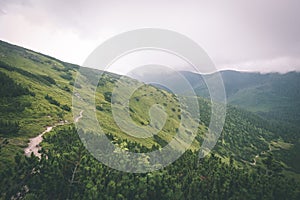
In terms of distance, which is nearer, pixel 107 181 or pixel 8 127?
pixel 107 181

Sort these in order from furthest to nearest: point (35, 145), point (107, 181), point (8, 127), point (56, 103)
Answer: point (56, 103) < point (8, 127) < point (35, 145) < point (107, 181)

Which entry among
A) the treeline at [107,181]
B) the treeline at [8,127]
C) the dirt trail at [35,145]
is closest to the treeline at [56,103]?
the dirt trail at [35,145]

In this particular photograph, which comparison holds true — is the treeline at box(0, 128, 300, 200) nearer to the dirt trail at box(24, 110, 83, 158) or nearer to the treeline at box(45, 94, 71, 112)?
the dirt trail at box(24, 110, 83, 158)

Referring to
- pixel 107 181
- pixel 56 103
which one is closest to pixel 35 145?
pixel 107 181

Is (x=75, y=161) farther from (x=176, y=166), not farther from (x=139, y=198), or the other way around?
(x=176, y=166)

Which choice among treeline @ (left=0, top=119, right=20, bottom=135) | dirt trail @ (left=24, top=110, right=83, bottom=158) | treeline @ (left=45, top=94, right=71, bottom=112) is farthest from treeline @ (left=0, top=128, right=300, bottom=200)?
treeline @ (left=45, top=94, right=71, bottom=112)

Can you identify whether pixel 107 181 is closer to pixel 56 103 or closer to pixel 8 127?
pixel 8 127

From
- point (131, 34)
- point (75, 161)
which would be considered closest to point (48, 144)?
point (75, 161)

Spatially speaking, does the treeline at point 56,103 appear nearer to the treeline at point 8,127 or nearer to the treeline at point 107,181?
the treeline at point 107,181
